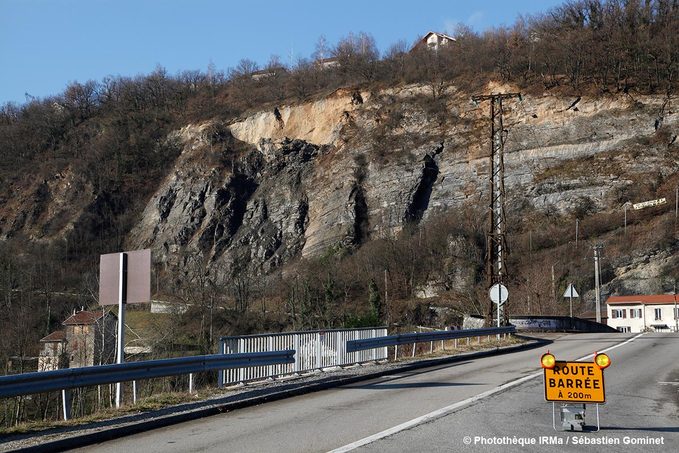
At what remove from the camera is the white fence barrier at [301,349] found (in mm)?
16125

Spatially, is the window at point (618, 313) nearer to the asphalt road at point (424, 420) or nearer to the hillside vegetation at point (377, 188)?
the hillside vegetation at point (377, 188)

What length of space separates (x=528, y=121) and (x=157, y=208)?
4787 cm

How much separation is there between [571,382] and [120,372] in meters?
6.71

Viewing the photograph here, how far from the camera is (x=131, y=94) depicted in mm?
135000

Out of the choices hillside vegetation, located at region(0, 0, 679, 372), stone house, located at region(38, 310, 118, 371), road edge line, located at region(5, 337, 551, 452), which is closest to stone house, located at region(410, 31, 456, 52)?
hillside vegetation, located at region(0, 0, 679, 372)

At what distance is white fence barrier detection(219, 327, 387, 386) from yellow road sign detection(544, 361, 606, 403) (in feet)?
25.8

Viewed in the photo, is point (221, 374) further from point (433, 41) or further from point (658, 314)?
point (433, 41)

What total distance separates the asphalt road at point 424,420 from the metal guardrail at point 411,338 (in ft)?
10.1

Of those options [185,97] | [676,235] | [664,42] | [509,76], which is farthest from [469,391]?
[185,97]

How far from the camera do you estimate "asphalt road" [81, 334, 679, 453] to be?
9.11 meters

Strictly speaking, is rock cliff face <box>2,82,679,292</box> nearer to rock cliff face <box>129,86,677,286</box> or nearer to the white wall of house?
Answer: rock cliff face <box>129,86,677,286</box>

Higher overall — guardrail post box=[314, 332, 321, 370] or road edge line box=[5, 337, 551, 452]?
guardrail post box=[314, 332, 321, 370]

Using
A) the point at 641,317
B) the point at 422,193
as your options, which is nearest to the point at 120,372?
the point at 641,317

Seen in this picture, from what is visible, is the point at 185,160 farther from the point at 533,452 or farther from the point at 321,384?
the point at 533,452
